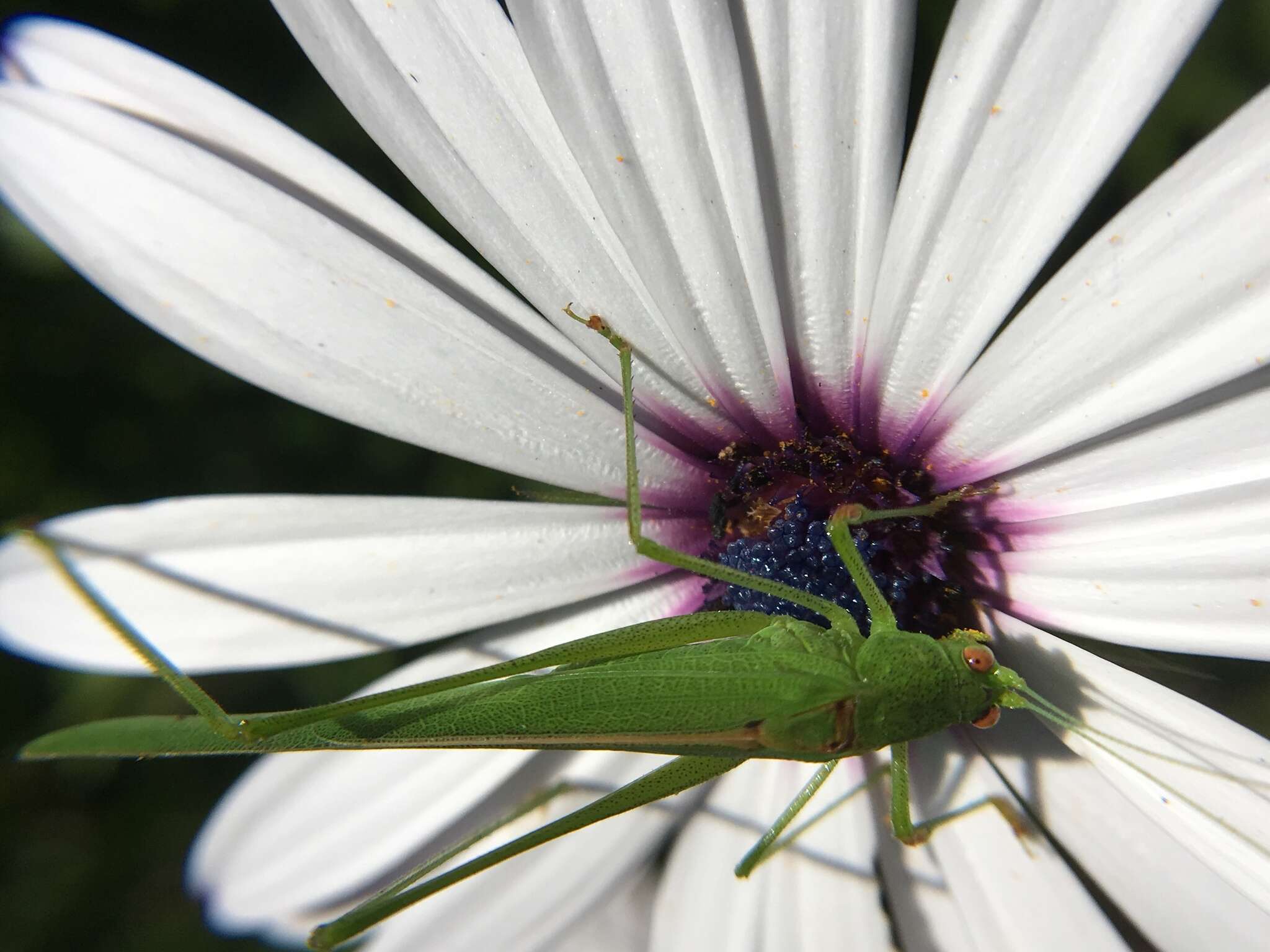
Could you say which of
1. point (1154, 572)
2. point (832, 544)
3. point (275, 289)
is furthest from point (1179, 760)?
point (275, 289)

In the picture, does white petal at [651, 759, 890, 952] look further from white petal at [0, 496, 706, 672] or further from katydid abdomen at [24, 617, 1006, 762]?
white petal at [0, 496, 706, 672]

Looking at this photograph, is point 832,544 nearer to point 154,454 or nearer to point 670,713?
point 670,713

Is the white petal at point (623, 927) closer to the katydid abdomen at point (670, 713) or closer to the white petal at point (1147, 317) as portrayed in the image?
the katydid abdomen at point (670, 713)

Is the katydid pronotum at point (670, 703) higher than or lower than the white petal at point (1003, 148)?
lower

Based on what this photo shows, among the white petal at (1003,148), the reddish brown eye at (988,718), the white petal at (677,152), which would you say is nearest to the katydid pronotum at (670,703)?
the reddish brown eye at (988,718)

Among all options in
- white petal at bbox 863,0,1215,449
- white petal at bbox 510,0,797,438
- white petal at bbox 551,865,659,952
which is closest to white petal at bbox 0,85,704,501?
white petal at bbox 510,0,797,438

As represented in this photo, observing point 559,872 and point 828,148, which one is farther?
point 559,872
